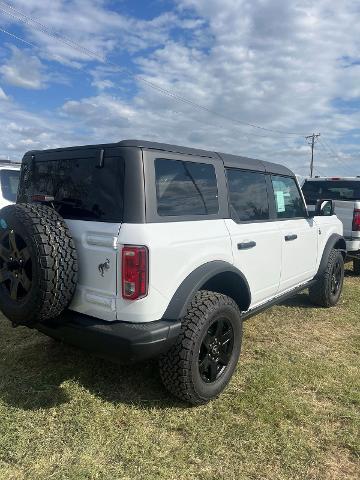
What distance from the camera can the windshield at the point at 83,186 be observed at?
276 centimetres

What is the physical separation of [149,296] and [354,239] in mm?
5427

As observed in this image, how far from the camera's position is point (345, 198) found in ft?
25.6

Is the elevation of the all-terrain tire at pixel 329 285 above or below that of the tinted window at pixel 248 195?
below

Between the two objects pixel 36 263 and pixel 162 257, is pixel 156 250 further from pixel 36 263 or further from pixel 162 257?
pixel 36 263

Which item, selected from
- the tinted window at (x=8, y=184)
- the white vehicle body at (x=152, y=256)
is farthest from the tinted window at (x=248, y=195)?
the tinted window at (x=8, y=184)

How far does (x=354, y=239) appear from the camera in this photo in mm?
7043

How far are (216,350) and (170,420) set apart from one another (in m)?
0.63

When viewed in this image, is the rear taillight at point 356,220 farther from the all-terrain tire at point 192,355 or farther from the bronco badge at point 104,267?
the bronco badge at point 104,267

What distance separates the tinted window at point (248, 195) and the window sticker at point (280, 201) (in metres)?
0.24

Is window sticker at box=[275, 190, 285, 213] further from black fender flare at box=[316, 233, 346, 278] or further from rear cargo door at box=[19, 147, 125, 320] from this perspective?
rear cargo door at box=[19, 147, 125, 320]

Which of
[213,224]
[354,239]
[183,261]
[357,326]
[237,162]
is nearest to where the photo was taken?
[183,261]

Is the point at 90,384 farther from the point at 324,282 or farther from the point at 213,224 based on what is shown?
the point at 324,282

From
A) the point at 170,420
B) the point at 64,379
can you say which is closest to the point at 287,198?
the point at 170,420

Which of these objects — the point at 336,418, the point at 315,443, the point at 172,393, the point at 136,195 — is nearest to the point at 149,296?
the point at 136,195
